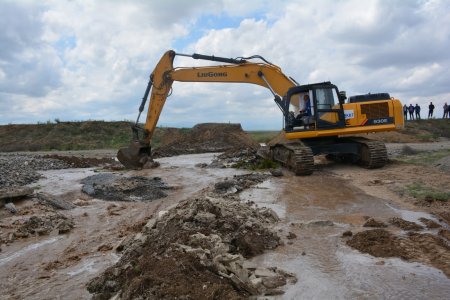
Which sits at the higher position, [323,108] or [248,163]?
[323,108]

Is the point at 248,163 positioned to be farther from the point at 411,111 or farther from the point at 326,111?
the point at 411,111

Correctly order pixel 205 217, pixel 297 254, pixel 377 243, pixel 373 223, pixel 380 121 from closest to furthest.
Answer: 1. pixel 297 254
2. pixel 377 243
3. pixel 205 217
4. pixel 373 223
5. pixel 380 121

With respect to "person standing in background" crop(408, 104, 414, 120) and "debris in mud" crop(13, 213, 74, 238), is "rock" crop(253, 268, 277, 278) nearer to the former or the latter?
"debris in mud" crop(13, 213, 74, 238)

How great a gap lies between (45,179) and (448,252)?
13.4 metres

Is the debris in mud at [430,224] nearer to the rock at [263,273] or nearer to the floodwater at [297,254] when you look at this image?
the floodwater at [297,254]

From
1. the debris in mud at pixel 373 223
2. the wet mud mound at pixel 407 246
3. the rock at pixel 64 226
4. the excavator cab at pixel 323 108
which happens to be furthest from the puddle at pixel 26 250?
the excavator cab at pixel 323 108

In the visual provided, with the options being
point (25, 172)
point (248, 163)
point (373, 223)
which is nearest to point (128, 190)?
point (248, 163)

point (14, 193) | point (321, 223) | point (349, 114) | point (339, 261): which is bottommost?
point (339, 261)

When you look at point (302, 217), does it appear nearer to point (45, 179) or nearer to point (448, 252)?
point (448, 252)

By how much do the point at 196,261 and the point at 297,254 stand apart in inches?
65.0

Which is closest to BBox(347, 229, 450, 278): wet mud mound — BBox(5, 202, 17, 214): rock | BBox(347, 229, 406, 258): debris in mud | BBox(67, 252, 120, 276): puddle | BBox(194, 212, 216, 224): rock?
BBox(347, 229, 406, 258): debris in mud

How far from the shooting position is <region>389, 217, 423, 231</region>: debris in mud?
22.0 ft

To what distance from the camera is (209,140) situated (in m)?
28.9

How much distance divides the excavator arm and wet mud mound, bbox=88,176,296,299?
28.9 ft
